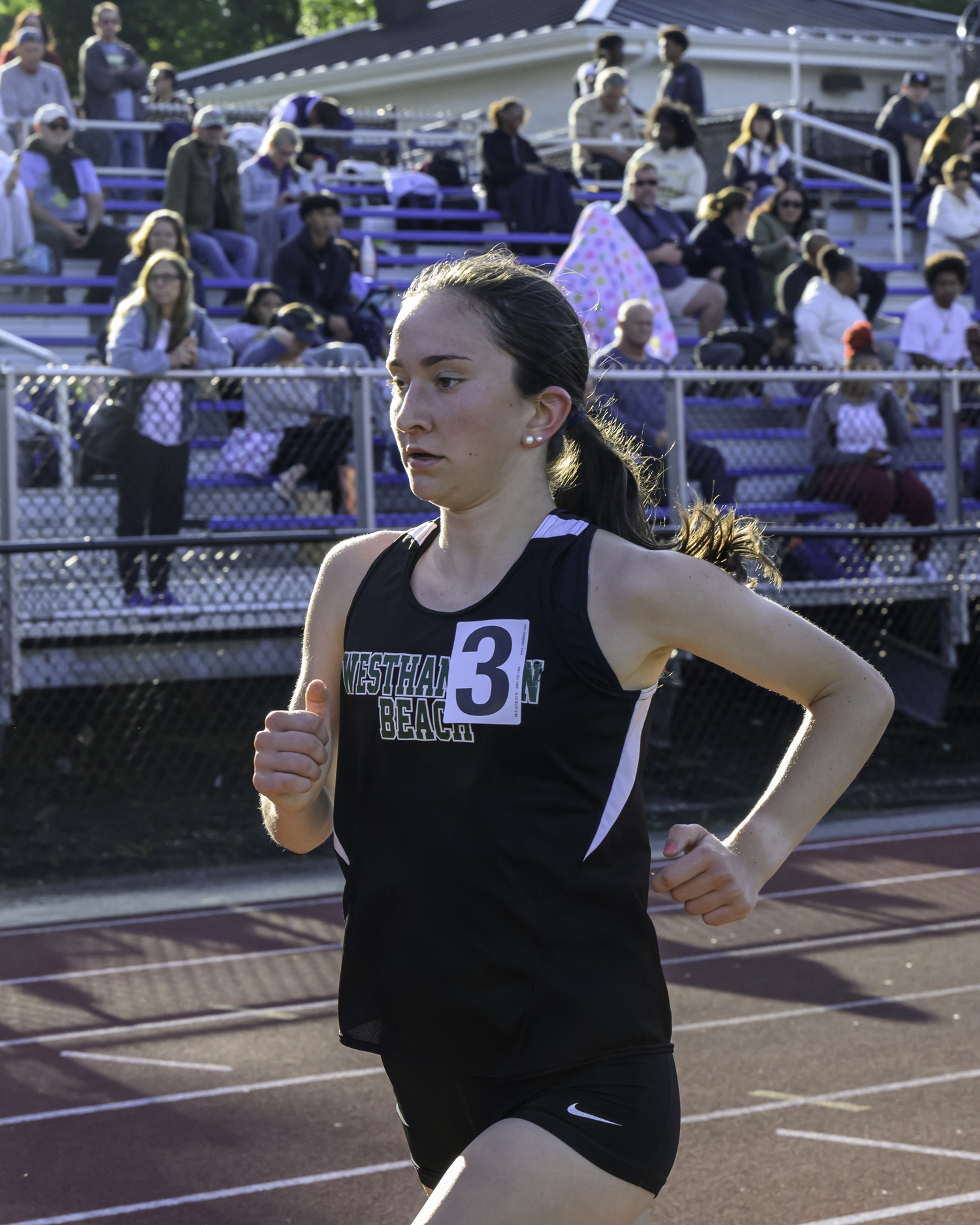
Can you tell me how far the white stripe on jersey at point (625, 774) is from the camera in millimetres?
2146

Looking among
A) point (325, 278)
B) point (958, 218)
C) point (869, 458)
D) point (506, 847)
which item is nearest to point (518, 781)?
point (506, 847)

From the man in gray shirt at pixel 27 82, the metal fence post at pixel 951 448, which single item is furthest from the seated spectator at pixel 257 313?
the man in gray shirt at pixel 27 82

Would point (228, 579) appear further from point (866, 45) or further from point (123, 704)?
point (866, 45)

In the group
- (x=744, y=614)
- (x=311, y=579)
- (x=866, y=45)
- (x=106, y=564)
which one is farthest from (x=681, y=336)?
(x=866, y=45)

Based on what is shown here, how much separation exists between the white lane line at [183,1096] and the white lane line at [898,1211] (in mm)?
729

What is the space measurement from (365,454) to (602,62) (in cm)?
958

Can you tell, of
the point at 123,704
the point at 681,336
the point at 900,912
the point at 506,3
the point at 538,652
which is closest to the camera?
the point at 538,652

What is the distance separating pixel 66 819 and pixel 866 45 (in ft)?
68.1

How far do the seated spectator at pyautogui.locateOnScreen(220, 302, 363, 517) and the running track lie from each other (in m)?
2.18

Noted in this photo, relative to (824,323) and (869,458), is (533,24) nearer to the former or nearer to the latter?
(824,323)

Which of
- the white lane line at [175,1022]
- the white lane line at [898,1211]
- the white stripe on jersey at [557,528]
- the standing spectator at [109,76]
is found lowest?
the white lane line at [175,1022]

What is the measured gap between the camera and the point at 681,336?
12742 millimetres

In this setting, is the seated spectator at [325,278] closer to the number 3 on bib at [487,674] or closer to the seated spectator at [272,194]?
the seated spectator at [272,194]

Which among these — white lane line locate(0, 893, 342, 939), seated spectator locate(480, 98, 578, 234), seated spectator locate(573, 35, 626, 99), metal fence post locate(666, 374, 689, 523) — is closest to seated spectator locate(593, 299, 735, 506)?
metal fence post locate(666, 374, 689, 523)
